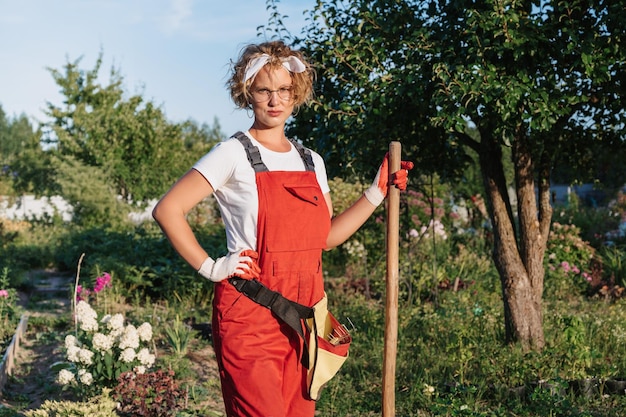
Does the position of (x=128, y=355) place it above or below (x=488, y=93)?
below

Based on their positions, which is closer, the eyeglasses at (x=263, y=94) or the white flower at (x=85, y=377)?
the eyeglasses at (x=263, y=94)

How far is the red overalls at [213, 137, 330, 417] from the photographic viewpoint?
2.75 meters

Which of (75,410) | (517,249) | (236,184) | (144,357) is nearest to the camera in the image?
(236,184)

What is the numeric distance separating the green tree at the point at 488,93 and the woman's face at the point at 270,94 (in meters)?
1.94

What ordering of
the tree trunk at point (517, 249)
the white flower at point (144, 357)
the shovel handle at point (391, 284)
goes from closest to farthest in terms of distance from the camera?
the shovel handle at point (391, 284) → the white flower at point (144, 357) → the tree trunk at point (517, 249)

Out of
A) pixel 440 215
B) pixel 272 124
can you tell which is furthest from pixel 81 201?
pixel 272 124

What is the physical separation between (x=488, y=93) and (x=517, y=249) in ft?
6.06

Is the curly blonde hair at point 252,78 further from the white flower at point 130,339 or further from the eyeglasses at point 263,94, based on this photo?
the white flower at point 130,339

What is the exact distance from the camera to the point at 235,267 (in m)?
2.72

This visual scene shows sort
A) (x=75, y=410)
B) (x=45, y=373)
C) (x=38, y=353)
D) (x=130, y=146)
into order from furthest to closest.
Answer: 1. (x=130, y=146)
2. (x=38, y=353)
3. (x=45, y=373)
4. (x=75, y=410)

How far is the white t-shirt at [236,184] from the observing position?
2.82 meters

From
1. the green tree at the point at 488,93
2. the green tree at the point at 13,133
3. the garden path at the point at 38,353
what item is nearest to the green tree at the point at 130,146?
the garden path at the point at 38,353

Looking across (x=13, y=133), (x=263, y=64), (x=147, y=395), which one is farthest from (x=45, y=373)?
(x=13, y=133)

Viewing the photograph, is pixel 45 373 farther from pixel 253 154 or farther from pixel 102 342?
pixel 253 154
